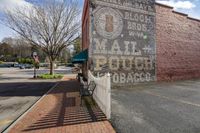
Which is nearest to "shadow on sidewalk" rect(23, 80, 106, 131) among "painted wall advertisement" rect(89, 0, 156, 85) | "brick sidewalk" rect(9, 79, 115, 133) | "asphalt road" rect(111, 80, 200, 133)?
"brick sidewalk" rect(9, 79, 115, 133)

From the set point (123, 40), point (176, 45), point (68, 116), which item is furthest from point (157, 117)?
point (176, 45)

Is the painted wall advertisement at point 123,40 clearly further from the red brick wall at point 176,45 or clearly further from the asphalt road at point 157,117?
the asphalt road at point 157,117

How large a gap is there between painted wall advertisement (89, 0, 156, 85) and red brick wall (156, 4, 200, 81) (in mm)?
859

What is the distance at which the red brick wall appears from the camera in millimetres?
16125

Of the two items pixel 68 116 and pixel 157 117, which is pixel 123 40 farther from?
pixel 68 116

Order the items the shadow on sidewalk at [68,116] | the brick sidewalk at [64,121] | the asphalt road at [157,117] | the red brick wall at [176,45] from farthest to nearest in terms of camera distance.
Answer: the red brick wall at [176,45]
the shadow on sidewalk at [68,116]
the brick sidewalk at [64,121]
the asphalt road at [157,117]

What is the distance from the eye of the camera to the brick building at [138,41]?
13.3m

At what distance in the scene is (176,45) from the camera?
679 inches

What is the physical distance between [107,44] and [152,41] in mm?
4262

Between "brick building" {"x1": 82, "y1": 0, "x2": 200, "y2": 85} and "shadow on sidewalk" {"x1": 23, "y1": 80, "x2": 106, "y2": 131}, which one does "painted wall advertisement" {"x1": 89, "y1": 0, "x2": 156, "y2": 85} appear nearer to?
"brick building" {"x1": 82, "y1": 0, "x2": 200, "y2": 85}

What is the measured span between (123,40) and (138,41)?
1.43 m

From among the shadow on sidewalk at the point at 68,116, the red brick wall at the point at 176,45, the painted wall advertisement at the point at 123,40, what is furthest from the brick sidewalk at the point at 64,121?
the red brick wall at the point at 176,45

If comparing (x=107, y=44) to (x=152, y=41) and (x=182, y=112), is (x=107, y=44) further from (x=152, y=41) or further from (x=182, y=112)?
(x=182, y=112)

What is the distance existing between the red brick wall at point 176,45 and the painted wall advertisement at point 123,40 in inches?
33.8
